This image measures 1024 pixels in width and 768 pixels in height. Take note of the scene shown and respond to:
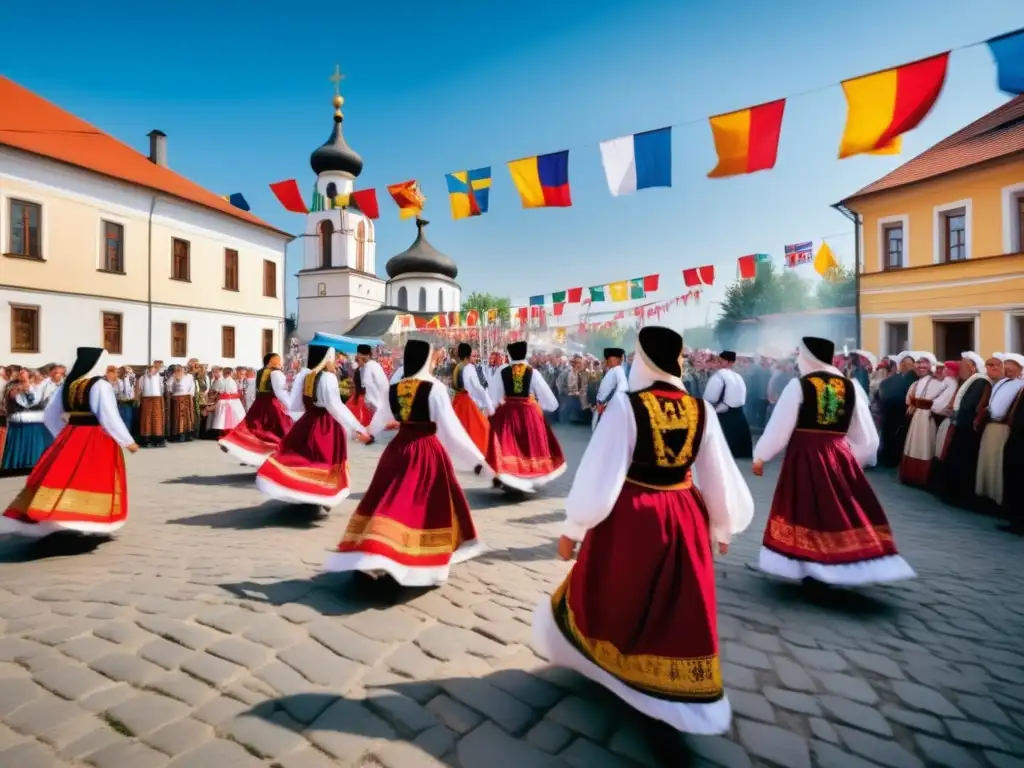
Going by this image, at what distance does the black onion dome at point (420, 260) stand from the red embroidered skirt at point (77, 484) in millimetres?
50976

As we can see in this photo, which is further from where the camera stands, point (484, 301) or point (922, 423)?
point (484, 301)

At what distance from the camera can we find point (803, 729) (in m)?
2.86

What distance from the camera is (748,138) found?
9.23 m

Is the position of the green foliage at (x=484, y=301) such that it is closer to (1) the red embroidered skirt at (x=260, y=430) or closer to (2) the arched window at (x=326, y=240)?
(2) the arched window at (x=326, y=240)

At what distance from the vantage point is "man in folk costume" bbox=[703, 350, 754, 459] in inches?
423

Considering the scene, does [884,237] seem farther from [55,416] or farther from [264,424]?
[55,416]

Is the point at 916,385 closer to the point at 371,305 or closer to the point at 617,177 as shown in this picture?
the point at 617,177

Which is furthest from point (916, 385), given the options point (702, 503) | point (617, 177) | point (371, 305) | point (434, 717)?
point (371, 305)

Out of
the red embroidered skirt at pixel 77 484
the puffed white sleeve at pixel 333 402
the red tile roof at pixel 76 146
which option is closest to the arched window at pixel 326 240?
the red tile roof at pixel 76 146

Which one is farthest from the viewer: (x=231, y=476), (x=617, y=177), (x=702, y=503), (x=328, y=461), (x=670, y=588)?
(x=617, y=177)

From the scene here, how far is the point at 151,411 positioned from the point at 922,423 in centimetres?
1452

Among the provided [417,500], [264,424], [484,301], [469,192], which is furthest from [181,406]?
[484,301]

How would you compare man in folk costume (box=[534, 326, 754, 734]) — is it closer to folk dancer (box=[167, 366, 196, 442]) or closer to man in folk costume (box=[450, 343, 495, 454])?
man in folk costume (box=[450, 343, 495, 454])

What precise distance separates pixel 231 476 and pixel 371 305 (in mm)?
42526
